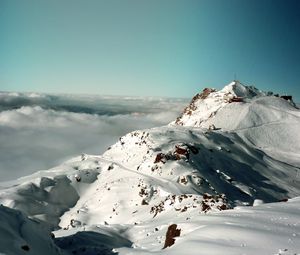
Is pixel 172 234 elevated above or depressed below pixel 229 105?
below

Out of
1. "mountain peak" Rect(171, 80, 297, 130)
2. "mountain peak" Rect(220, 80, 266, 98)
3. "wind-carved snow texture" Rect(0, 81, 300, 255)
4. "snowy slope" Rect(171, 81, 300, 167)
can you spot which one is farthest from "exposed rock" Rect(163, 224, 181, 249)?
"mountain peak" Rect(220, 80, 266, 98)

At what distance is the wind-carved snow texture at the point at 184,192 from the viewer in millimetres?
23328

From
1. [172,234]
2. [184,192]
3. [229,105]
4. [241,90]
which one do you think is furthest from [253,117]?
[172,234]

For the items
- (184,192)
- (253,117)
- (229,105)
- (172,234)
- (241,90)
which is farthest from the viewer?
(241,90)

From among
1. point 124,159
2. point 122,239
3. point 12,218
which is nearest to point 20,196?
point 124,159

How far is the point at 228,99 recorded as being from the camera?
425ft

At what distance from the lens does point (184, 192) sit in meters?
60.7

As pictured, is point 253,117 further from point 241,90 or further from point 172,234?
point 172,234

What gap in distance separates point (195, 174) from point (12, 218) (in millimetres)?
44209

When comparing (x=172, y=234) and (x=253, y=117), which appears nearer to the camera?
(x=172, y=234)

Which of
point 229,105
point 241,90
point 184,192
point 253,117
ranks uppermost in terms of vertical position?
point 241,90

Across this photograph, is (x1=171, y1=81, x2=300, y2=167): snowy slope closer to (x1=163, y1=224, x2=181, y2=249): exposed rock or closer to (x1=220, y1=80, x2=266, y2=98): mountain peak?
(x1=220, y1=80, x2=266, y2=98): mountain peak

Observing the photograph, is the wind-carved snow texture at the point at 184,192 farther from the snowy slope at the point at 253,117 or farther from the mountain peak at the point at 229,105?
the mountain peak at the point at 229,105

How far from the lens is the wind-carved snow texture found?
2333 cm
